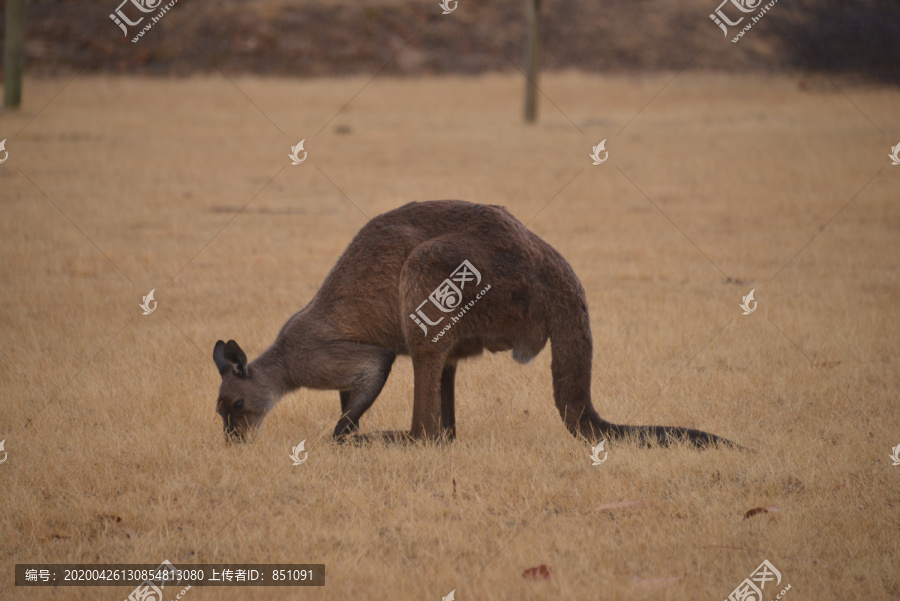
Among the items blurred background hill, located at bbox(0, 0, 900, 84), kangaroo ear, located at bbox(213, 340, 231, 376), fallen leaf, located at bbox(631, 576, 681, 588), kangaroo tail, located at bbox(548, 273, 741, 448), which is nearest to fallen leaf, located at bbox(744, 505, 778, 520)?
kangaroo tail, located at bbox(548, 273, 741, 448)

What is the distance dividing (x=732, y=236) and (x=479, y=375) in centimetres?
673

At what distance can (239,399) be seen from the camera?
17.9 ft

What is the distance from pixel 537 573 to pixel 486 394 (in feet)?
8.90

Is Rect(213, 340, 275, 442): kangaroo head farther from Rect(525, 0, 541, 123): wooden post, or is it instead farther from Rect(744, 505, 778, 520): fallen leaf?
Rect(525, 0, 541, 123): wooden post

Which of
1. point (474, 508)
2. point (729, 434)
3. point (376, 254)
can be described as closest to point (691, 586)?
point (474, 508)

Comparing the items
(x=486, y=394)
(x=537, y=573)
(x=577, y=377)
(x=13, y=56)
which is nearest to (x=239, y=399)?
(x=486, y=394)

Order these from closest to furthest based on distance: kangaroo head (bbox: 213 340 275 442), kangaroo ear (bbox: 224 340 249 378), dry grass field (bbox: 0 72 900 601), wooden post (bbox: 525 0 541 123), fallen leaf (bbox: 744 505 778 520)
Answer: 1. dry grass field (bbox: 0 72 900 601)
2. fallen leaf (bbox: 744 505 778 520)
3. kangaroo ear (bbox: 224 340 249 378)
4. kangaroo head (bbox: 213 340 275 442)
5. wooden post (bbox: 525 0 541 123)

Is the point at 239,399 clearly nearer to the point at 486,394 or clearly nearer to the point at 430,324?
the point at 430,324

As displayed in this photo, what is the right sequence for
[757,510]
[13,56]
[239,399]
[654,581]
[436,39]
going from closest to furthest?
[654,581], [757,510], [239,399], [13,56], [436,39]

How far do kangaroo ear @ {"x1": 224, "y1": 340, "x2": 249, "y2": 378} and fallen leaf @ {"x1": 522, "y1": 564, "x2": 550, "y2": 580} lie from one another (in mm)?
2275

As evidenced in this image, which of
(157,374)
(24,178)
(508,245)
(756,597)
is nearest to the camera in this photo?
(756,597)

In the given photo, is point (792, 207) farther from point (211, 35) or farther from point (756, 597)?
point (211, 35)

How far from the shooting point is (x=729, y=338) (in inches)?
310

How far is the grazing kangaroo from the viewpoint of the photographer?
5.14 metres
